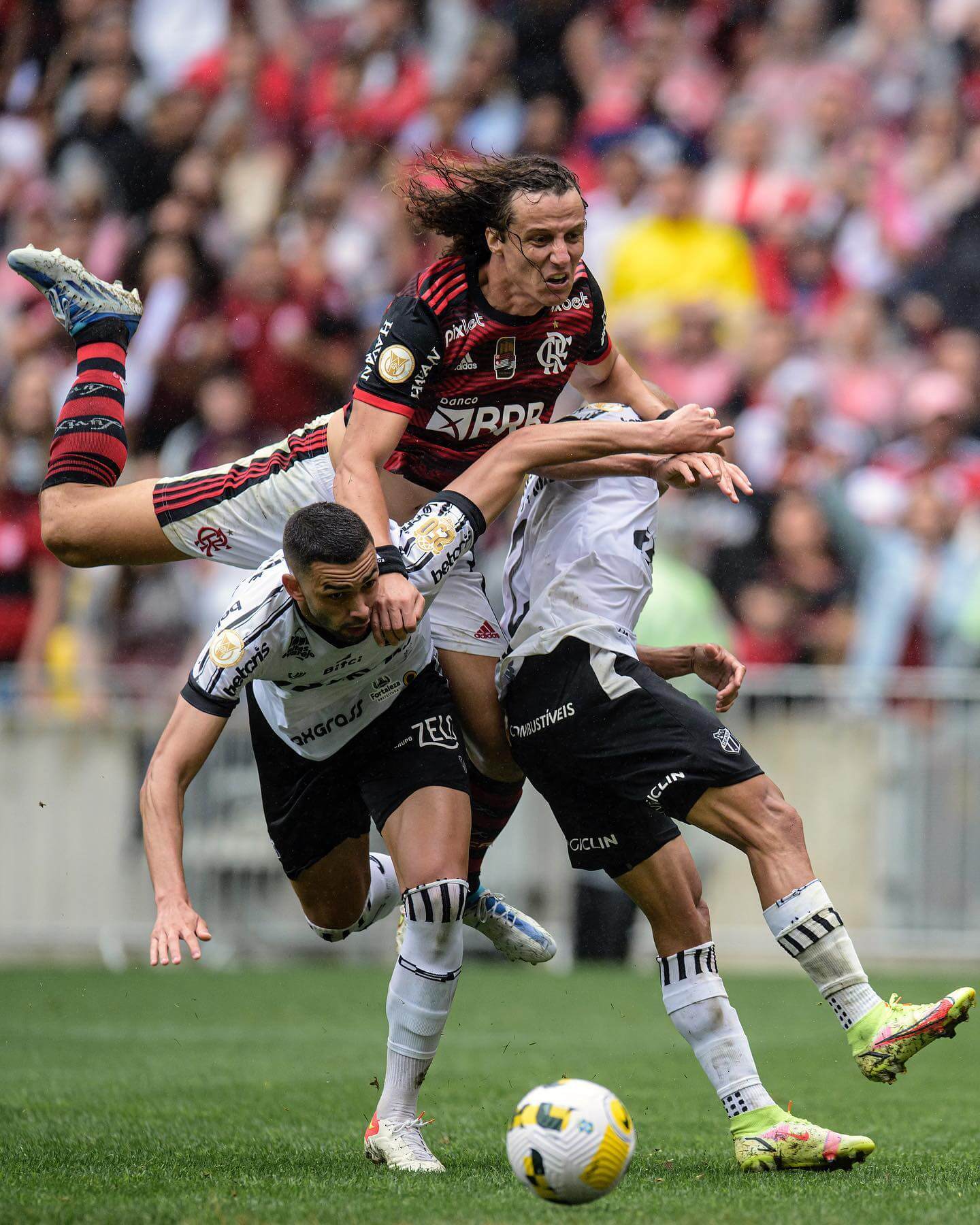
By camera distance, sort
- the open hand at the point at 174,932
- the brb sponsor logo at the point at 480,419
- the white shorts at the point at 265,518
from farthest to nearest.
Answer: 1. the white shorts at the point at 265,518
2. the brb sponsor logo at the point at 480,419
3. the open hand at the point at 174,932

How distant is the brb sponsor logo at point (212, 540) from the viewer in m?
5.81

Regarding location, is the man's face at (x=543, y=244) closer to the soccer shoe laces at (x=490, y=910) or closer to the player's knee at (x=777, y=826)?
the player's knee at (x=777, y=826)

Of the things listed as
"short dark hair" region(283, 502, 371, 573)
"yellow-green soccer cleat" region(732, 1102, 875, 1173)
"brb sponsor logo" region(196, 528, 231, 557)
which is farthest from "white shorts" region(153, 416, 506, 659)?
"yellow-green soccer cleat" region(732, 1102, 875, 1173)

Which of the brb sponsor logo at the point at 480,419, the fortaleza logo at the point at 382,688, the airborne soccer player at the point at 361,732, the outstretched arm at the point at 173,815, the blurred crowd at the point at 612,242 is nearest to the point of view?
the outstretched arm at the point at 173,815

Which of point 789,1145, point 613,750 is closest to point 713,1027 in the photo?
point 789,1145

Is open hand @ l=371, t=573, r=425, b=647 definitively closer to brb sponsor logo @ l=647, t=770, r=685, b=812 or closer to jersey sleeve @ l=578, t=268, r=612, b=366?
brb sponsor logo @ l=647, t=770, r=685, b=812

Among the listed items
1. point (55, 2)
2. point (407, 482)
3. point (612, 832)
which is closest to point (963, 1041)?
point (612, 832)

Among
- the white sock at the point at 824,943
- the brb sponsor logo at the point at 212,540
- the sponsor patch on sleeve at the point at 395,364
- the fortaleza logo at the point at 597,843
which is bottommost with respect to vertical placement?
the white sock at the point at 824,943

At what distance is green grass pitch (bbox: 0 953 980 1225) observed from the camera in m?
4.11

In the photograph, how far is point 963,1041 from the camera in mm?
8203

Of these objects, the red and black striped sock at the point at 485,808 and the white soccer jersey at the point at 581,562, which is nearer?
the white soccer jersey at the point at 581,562

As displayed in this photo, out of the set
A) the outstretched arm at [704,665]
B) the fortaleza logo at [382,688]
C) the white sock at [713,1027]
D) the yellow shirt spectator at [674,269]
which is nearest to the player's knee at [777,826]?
the white sock at [713,1027]

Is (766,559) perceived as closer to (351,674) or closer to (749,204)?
(749,204)

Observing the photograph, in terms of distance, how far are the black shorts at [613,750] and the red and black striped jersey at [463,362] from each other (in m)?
0.83
